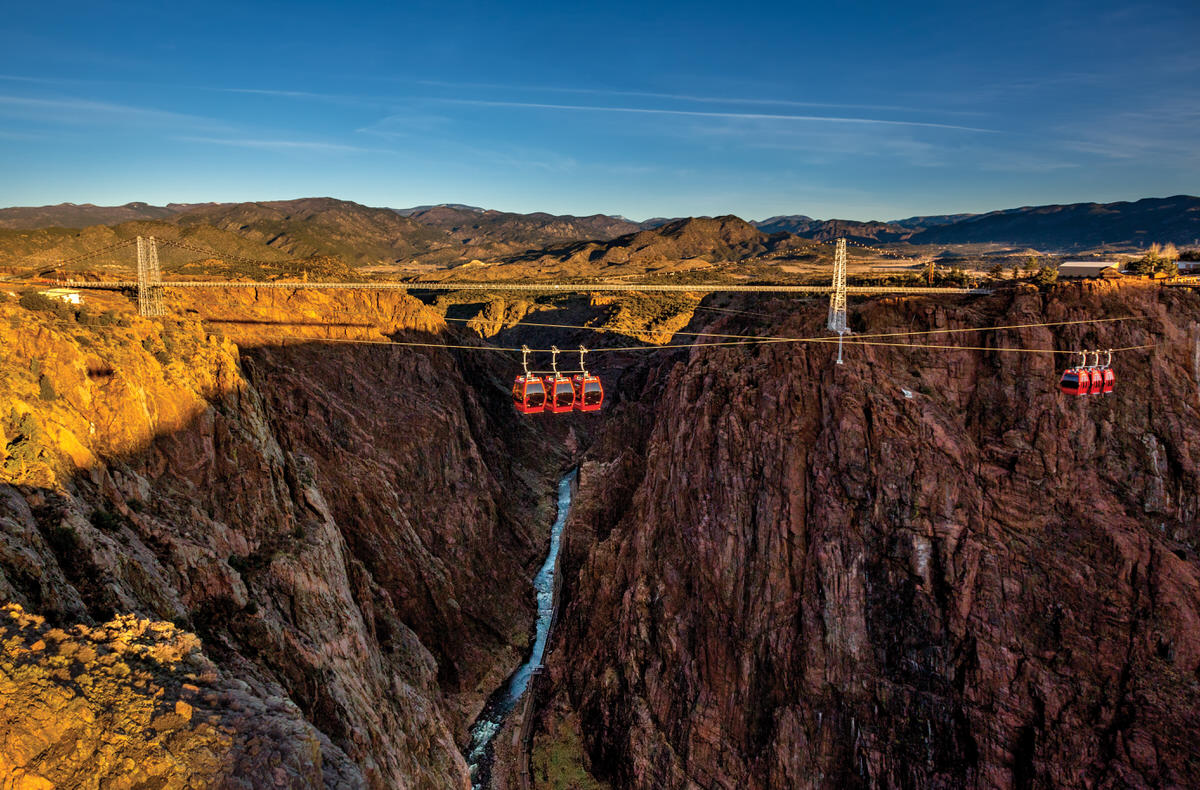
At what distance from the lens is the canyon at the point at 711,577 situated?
16.6m

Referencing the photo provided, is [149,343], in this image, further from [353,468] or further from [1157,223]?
[1157,223]

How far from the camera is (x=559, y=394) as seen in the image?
34438 mm

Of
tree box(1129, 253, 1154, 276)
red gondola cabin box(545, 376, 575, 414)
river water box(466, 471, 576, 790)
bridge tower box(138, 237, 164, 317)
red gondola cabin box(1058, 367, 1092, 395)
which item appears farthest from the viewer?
bridge tower box(138, 237, 164, 317)

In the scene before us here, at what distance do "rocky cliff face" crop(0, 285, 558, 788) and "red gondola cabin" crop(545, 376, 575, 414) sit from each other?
12.6 m

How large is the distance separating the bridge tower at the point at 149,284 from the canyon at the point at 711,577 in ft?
9.48

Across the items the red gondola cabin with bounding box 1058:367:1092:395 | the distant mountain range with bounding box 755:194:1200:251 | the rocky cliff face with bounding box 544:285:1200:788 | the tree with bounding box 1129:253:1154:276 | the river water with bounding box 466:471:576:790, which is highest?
the distant mountain range with bounding box 755:194:1200:251

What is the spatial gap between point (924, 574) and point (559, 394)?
1985 cm

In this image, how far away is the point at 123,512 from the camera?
2194 cm

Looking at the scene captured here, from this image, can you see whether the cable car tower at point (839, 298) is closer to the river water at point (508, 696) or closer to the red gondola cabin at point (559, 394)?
the red gondola cabin at point (559, 394)

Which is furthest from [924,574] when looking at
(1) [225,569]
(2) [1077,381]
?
(1) [225,569]

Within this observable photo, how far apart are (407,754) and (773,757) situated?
57.5ft

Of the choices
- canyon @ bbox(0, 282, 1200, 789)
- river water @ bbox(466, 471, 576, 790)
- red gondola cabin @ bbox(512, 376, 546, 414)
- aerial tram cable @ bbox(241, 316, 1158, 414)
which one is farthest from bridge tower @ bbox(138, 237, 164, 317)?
river water @ bbox(466, 471, 576, 790)

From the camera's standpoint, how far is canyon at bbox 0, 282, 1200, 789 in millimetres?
16625

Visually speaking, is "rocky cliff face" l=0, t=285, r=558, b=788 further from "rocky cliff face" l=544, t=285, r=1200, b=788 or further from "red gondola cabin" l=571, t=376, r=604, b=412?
"rocky cliff face" l=544, t=285, r=1200, b=788
